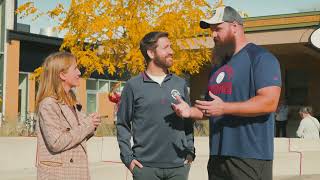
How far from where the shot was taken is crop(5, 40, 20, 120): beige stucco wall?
86.2 feet

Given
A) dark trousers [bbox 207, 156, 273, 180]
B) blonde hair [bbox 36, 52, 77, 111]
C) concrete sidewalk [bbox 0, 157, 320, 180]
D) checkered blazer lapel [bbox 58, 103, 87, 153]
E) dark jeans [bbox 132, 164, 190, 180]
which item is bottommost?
concrete sidewalk [bbox 0, 157, 320, 180]

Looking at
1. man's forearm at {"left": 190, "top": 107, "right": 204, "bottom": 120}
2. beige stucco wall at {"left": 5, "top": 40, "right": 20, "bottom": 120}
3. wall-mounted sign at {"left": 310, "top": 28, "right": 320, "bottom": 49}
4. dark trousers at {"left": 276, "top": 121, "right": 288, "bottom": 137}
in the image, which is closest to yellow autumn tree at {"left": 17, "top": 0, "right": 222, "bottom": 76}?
wall-mounted sign at {"left": 310, "top": 28, "right": 320, "bottom": 49}

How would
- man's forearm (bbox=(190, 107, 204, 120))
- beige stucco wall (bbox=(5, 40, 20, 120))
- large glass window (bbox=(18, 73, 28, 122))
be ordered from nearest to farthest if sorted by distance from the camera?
1. man's forearm (bbox=(190, 107, 204, 120))
2. beige stucco wall (bbox=(5, 40, 20, 120))
3. large glass window (bbox=(18, 73, 28, 122))

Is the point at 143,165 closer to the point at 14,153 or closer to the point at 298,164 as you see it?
the point at 14,153

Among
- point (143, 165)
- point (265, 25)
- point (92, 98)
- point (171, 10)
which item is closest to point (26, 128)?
point (171, 10)

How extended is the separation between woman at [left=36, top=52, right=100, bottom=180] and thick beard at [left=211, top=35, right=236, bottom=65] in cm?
104

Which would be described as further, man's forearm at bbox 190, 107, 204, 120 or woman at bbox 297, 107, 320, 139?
woman at bbox 297, 107, 320, 139

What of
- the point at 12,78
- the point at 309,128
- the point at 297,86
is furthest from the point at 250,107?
the point at 297,86

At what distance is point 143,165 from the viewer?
4578 mm

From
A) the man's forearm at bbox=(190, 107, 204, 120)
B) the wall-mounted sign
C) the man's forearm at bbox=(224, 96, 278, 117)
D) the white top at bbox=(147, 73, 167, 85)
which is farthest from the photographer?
the wall-mounted sign

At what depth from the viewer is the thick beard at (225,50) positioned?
12.3ft

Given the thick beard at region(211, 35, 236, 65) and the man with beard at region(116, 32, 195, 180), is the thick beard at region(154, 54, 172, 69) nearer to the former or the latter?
the man with beard at region(116, 32, 195, 180)

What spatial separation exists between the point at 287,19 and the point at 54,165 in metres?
20.2

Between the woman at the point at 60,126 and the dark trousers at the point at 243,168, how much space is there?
3.39ft
